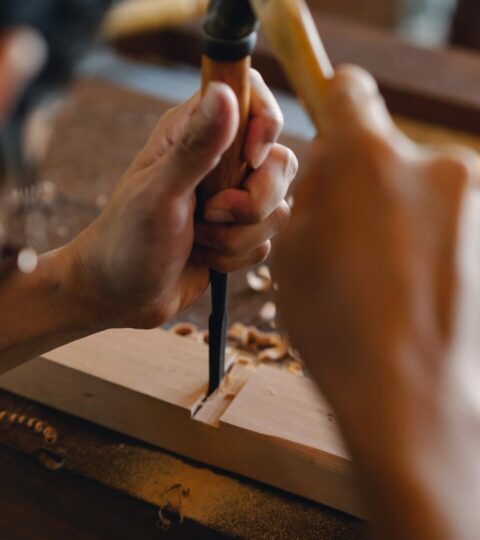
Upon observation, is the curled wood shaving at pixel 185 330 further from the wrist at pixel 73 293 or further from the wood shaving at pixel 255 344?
the wrist at pixel 73 293

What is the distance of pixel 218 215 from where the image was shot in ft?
2.25

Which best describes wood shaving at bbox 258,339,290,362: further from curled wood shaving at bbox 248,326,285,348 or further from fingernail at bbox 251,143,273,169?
fingernail at bbox 251,143,273,169

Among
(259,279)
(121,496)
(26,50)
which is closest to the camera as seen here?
(26,50)

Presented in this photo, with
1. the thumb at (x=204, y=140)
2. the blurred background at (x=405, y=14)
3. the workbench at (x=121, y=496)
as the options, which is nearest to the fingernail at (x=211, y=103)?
the thumb at (x=204, y=140)

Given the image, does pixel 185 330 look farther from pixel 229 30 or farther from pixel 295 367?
pixel 229 30

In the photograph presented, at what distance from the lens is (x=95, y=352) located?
33.6 inches

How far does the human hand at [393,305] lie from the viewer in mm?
427

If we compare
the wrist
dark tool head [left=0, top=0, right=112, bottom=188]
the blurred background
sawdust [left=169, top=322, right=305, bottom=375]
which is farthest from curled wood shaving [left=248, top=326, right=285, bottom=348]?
the blurred background

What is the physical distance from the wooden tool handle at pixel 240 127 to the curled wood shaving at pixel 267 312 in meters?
0.35

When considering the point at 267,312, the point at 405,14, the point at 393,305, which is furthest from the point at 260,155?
the point at 405,14

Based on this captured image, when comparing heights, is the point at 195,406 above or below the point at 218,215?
below

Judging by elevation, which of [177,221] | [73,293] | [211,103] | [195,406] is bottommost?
[195,406]

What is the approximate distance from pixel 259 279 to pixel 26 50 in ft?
2.51

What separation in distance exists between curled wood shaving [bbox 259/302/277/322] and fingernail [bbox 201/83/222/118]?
47cm
